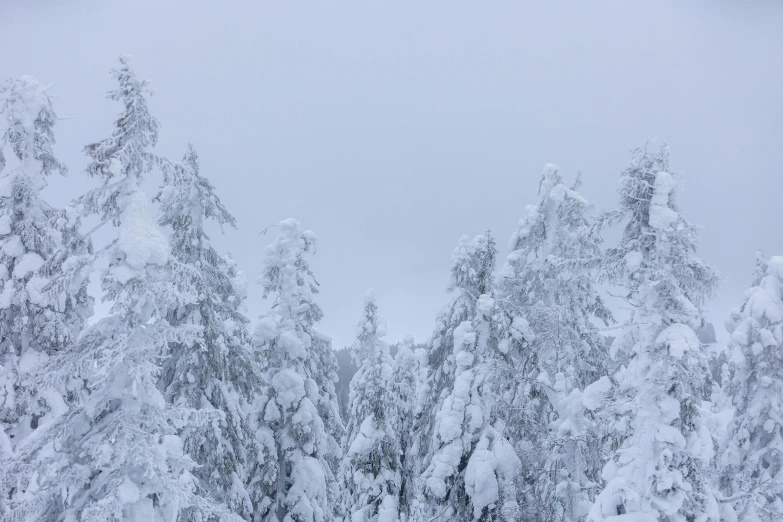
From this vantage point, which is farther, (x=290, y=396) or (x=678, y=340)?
(x=290, y=396)

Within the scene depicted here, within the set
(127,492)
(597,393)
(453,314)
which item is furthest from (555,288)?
(127,492)

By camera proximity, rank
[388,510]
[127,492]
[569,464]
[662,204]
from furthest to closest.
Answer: [388,510], [569,464], [662,204], [127,492]

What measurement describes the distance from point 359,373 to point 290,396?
258 inches

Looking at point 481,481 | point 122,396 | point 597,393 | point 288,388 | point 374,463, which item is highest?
point 288,388

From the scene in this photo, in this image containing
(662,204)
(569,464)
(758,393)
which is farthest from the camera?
(758,393)

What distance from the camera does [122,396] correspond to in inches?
311

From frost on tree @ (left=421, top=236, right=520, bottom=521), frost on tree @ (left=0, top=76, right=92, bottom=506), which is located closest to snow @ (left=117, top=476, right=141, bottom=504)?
frost on tree @ (left=0, top=76, right=92, bottom=506)

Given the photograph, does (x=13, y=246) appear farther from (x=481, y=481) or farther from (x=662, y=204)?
(x=662, y=204)

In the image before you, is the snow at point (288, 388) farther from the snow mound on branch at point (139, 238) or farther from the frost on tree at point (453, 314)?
the snow mound on branch at point (139, 238)

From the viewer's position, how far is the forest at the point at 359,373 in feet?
26.0

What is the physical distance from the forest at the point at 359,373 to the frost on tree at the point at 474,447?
55 mm

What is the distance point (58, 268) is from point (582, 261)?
9787mm

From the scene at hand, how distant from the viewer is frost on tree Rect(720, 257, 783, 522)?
589 inches

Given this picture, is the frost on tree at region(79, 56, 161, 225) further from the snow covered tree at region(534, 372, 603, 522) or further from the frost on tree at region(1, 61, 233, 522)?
the snow covered tree at region(534, 372, 603, 522)
